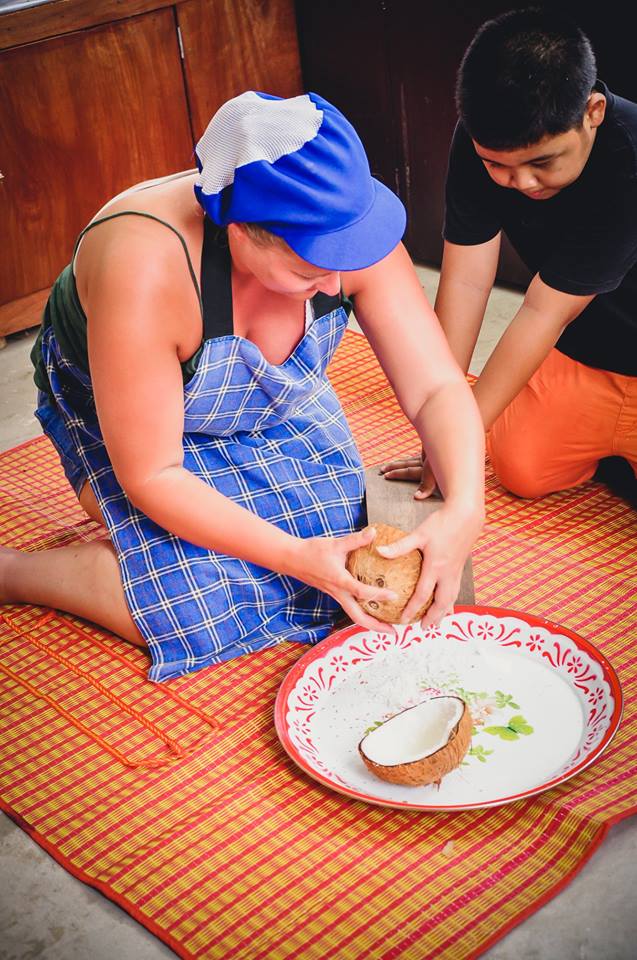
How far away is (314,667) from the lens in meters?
1.75

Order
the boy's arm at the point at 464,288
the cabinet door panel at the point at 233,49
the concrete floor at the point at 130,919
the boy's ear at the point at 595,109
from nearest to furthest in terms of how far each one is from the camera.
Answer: the concrete floor at the point at 130,919 < the boy's ear at the point at 595,109 < the boy's arm at the point at 464,288 < the cabinet door panel at the point at 233,49

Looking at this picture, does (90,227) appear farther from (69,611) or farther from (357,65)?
(357,65)

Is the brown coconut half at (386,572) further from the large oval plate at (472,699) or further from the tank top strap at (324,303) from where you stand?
the tank top strap at (324,303)

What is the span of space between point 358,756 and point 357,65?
2714 millimetres

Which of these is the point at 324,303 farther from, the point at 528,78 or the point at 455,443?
the point at 528,78

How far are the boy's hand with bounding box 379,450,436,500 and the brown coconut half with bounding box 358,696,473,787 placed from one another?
42cm

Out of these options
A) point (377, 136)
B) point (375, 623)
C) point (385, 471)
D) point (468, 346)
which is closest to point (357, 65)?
point (377, 136)

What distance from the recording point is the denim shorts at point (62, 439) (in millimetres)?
1963

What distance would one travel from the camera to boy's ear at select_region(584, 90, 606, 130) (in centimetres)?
178

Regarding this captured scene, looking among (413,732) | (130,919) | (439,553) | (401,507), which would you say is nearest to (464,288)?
(401,507)

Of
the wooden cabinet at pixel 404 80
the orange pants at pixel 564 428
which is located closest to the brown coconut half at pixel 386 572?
the orange pants at pixel 564 428

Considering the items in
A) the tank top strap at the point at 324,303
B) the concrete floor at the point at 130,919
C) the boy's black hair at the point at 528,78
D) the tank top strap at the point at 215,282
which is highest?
the boy's black hair at the point at 528,78

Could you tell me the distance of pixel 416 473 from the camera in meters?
2.04

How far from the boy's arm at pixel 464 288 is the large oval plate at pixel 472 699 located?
2.26 feet
